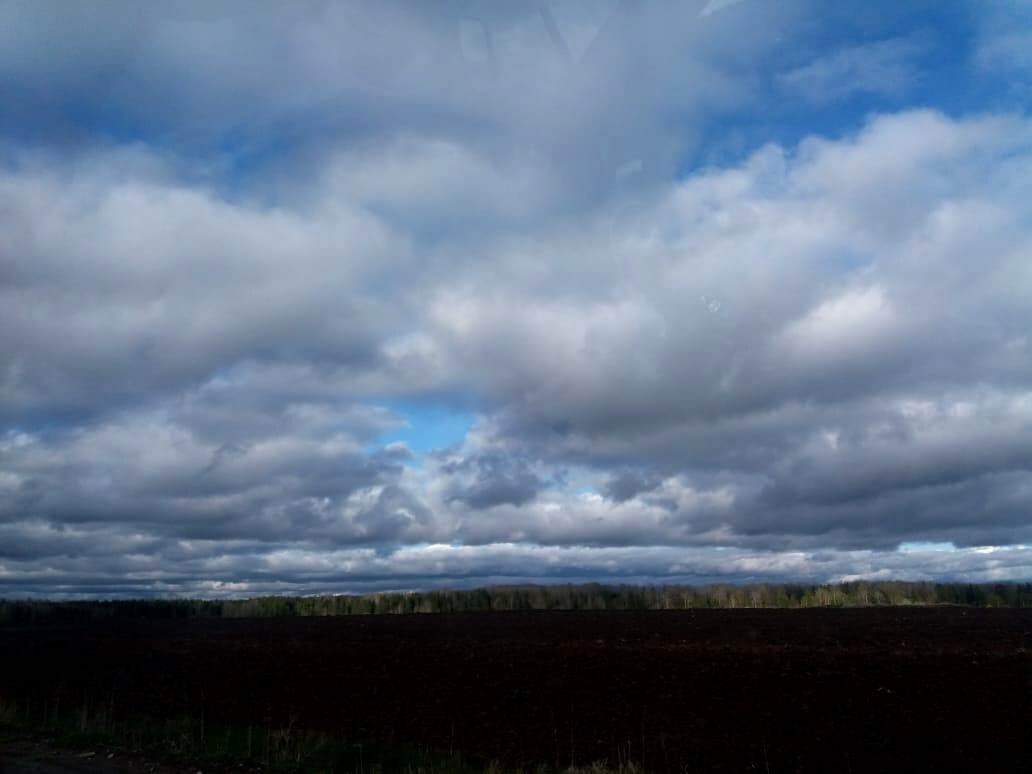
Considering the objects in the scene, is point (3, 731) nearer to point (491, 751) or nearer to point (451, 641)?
point (491, 751)

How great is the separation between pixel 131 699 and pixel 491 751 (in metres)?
15.2

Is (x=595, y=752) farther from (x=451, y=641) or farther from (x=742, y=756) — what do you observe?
(x=451, y=641)

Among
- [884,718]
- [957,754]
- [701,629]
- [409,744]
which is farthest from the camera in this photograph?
[701,629]

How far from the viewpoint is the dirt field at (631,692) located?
2106cm

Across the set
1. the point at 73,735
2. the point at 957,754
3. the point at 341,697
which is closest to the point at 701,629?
the point at 341,697

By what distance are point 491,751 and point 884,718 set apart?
434 inches

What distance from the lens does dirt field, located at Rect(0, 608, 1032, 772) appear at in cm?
2106

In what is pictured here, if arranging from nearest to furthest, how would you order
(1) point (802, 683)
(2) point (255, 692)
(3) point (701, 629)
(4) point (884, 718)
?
(4) point (884, 718) < (1) point (802, 683) < (2) point (255, 692) < (3) point (701, 629)

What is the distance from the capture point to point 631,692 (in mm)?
A: 28953

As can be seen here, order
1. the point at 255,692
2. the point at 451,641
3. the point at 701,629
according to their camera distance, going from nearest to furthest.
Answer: the point at 255,692
the point at 451,641
the point at 701,629

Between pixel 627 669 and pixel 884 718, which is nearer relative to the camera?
pixel 884 718

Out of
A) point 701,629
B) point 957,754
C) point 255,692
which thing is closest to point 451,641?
point 701,629

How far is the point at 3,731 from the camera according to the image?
2244 centimetres

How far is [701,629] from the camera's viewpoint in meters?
52.8
